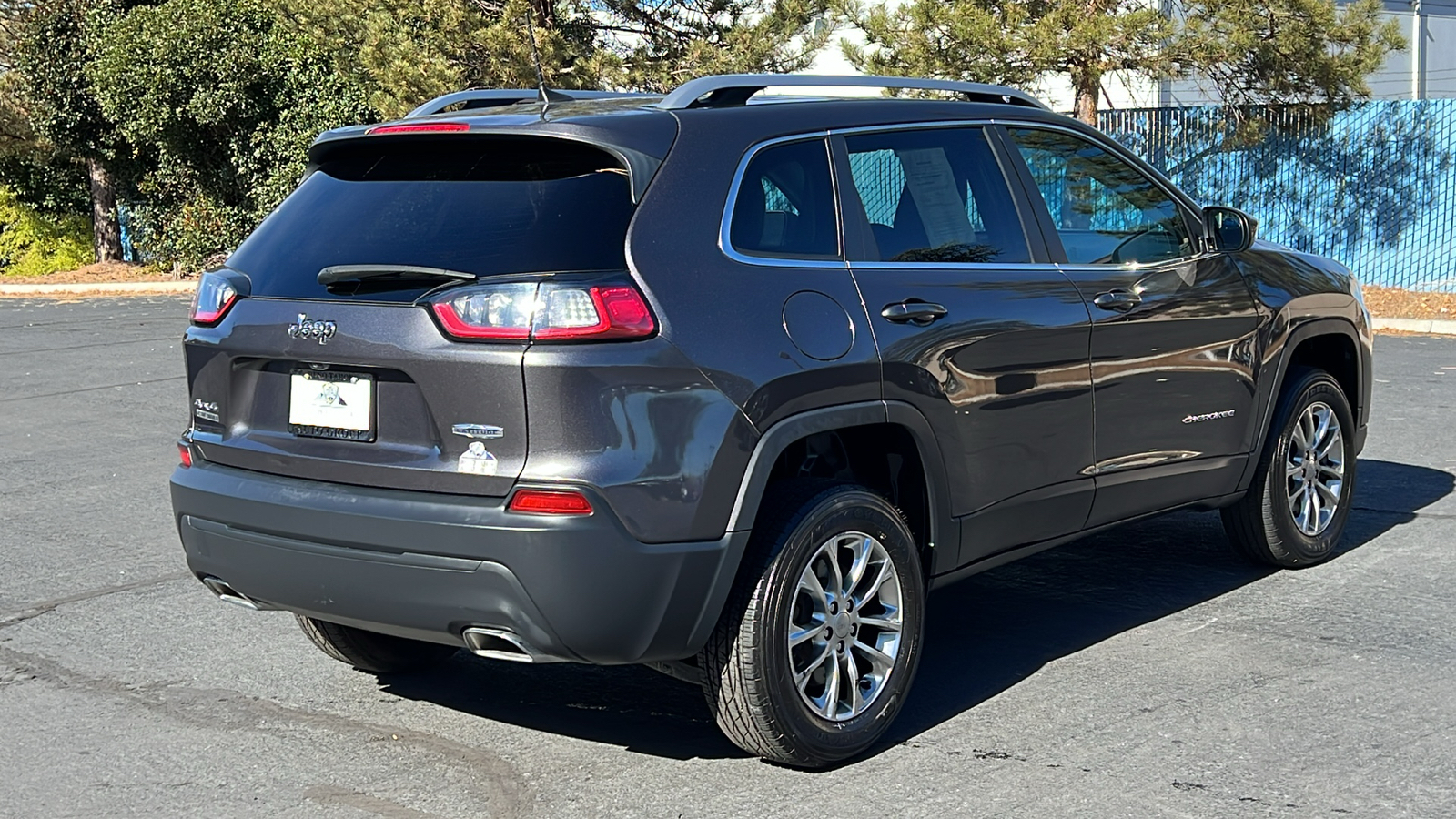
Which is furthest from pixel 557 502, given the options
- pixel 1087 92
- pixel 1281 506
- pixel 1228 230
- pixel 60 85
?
pixel 60 85

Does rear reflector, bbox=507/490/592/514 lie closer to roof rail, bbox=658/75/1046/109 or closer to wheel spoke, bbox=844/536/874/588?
wheel spoke, bbox=844/536/874/588

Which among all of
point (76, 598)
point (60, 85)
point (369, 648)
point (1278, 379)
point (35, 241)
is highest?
point (60, 85)

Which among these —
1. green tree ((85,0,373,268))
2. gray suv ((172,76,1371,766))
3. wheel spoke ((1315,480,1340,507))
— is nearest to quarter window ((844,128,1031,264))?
gray suv ((172,76,1371,766))

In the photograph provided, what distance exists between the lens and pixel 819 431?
4301 millimetres

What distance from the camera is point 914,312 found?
4.61m

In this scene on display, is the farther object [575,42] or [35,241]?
[35,241]

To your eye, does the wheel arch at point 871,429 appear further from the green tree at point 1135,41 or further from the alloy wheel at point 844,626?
the green tree at point 1135,41

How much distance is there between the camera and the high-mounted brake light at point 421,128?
4.35 metres

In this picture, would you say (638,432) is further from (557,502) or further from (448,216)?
(448,216)

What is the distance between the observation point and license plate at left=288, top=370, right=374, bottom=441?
163 inches

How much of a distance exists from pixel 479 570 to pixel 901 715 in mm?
1559

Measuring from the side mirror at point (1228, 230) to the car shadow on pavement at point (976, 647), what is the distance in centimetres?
132

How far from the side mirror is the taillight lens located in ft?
11.2

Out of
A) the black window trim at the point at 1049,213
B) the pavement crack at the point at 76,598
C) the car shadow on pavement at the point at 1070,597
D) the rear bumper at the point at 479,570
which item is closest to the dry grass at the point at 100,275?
the pavement crack at the point at 76,598
